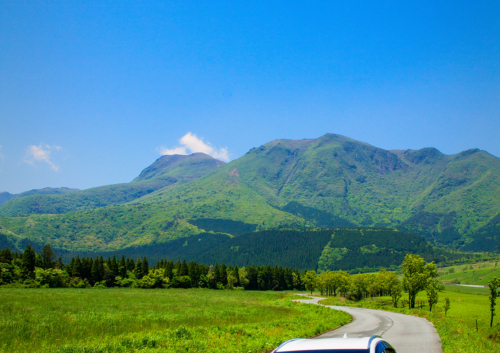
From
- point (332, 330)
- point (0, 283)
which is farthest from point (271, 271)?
point (332, 330)

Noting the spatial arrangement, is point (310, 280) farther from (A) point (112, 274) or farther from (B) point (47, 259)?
(B) point (47, 259)

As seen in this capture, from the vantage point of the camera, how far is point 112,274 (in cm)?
9994

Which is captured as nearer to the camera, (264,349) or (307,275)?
(264,349)

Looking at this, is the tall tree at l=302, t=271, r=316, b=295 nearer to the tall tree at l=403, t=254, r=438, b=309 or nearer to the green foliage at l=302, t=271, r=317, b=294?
the green foliage at l=302, t=271, r=317, b=294

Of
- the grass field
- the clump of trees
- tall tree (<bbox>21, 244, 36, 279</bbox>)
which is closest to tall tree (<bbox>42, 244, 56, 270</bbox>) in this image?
the clump of trees

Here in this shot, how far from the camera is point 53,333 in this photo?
21406 millimetres

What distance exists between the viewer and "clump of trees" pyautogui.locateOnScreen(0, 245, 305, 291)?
258ft

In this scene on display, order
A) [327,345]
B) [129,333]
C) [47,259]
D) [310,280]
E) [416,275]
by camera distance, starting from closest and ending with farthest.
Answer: [327,345] < [129,333] < [416,275] < [47,259] < [310,280]

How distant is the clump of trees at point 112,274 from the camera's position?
7854 cm

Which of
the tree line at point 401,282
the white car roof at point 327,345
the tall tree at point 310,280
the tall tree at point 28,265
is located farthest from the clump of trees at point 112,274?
the white car roof at point 327,345

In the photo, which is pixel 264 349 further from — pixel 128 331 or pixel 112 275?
pixel 112 275

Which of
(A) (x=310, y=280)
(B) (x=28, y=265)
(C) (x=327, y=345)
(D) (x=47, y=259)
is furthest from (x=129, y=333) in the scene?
(A) (x=310, y=280)

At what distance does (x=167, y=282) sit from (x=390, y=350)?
346 feet

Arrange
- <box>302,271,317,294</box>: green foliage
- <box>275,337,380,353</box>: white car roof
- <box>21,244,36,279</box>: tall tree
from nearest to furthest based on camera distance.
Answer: <box>275,337,380,353</box>: white car roof < <box>21,244,36,279</box>: tall tree < <box>302,271,317,294</box>: green foliage
